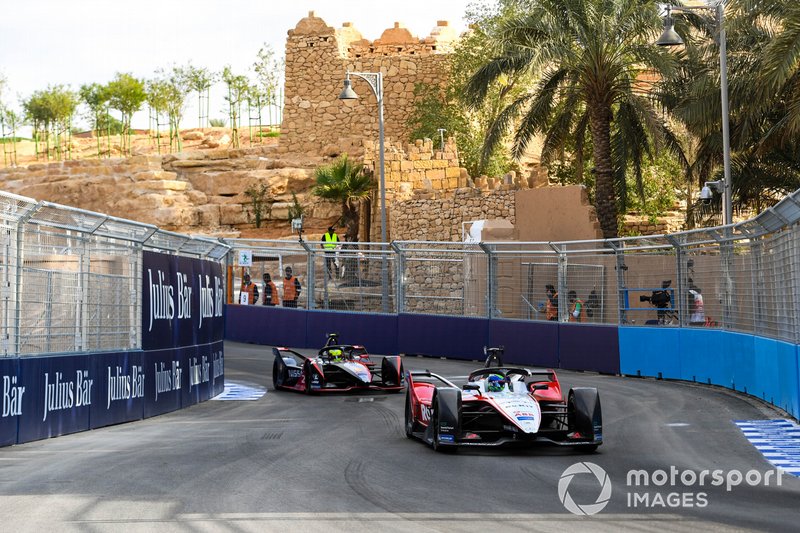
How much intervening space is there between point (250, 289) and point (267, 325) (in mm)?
1238

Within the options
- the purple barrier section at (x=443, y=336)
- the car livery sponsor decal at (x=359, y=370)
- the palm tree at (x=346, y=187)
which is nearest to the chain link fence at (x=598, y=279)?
the purple barrier section at (x=443, y=336)

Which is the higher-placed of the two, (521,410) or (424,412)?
(521,410)

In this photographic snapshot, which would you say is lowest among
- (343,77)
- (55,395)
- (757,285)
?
(55,395)

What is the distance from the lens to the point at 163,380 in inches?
625

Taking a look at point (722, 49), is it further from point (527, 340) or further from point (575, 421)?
point (575, 421)

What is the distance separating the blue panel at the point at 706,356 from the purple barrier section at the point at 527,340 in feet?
12.7

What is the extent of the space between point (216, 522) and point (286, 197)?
4825 cm

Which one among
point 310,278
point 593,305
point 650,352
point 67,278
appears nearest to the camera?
point 67,278

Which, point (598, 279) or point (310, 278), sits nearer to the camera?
point (598, 279)

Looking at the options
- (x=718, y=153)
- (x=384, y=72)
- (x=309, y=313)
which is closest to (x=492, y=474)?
(x=309, y=313)

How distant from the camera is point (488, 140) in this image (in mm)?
32562

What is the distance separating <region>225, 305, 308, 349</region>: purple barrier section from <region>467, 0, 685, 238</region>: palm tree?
796 centimetres

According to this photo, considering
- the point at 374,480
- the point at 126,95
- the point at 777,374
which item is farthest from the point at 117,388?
the point at 126,95

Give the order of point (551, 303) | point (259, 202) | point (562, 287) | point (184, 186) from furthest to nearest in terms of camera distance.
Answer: point (184, 186)
point (259, 202)
point (551, 303)
point (562, 287)
